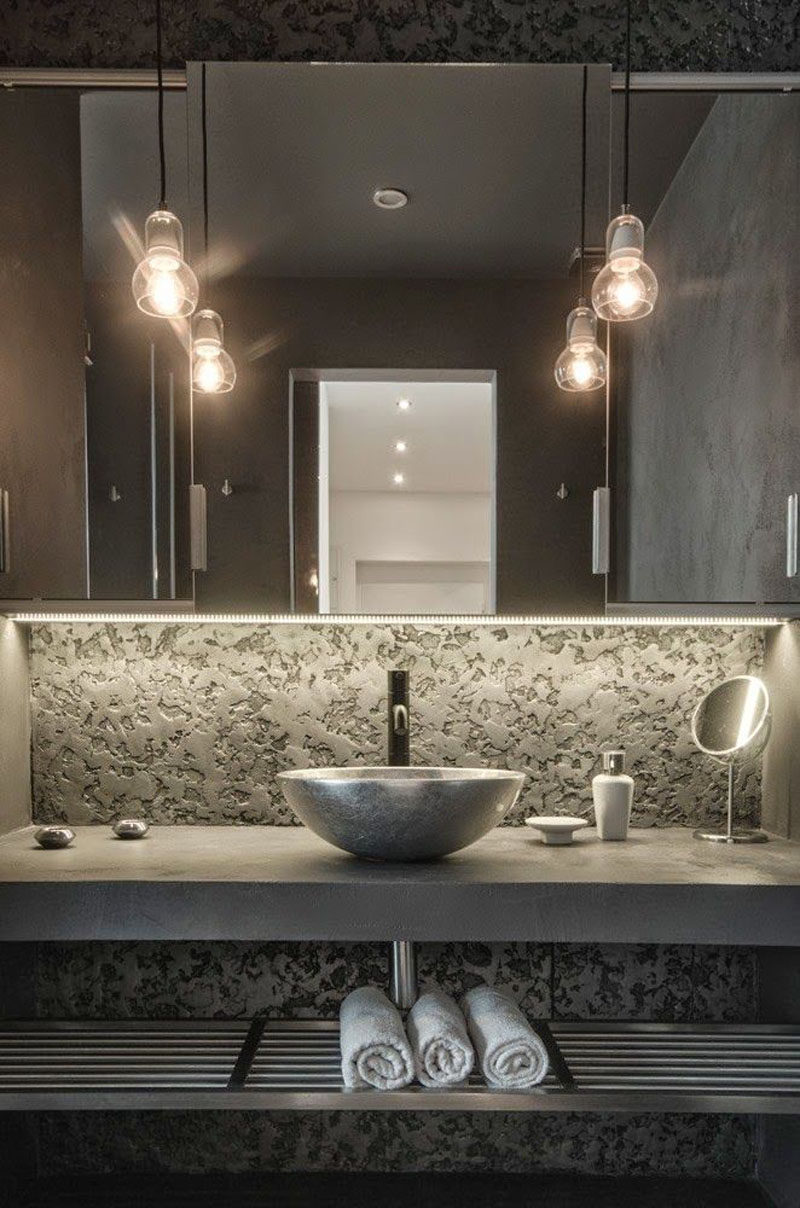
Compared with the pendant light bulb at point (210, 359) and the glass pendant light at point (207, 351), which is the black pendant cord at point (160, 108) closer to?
the glass pendant light at point (207, 351)

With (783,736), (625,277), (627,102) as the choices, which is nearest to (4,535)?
(625,277)

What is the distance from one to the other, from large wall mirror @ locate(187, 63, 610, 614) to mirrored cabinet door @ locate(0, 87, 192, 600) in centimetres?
8

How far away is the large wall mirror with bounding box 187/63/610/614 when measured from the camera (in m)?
1.96

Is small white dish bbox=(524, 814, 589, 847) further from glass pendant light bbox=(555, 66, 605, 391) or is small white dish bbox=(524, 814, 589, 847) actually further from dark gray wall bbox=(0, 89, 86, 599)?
dark gray wall bbox=(0, 89, 86, 599)

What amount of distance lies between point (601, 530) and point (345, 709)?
69 centimetres

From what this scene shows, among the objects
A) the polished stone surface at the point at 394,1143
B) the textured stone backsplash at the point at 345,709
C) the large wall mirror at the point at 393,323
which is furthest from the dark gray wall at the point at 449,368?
the polished stone surface at the point at 394,1143

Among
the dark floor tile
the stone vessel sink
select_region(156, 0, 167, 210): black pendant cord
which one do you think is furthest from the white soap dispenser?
select_region(156, 0, 167, 210): black pendant cord

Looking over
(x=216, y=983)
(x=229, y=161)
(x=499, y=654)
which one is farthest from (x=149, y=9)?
(x=216, y=983)

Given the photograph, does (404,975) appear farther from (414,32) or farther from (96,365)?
(414,32)

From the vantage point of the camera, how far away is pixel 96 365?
1976mm

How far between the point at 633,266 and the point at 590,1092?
135 centimetres

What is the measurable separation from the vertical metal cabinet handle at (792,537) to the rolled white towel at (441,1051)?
3.35ft

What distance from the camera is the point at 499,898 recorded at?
5.02ft

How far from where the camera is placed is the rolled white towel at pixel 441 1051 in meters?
1.53
